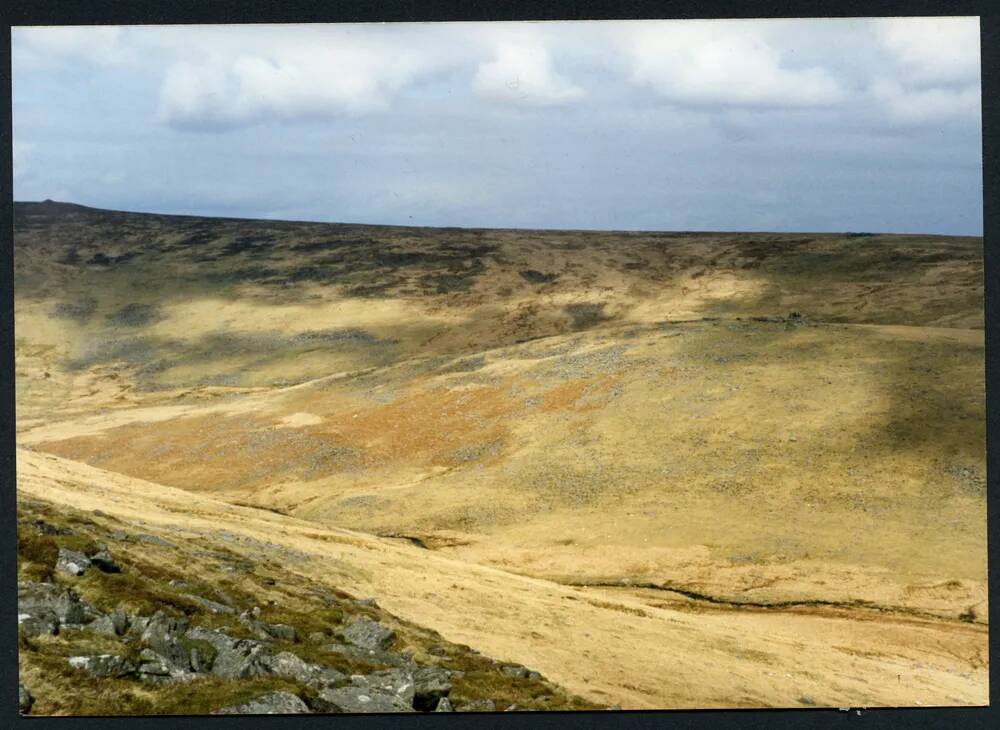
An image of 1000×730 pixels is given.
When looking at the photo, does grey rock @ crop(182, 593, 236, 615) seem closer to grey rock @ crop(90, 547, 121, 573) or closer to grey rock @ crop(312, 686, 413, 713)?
grey rock @ crop(90, 547, 121, 573)

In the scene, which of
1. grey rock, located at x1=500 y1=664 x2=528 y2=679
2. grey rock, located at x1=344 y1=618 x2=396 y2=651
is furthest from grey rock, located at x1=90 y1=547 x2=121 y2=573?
grey rock, located at x1=500 y1=664 x2=528 y2=679

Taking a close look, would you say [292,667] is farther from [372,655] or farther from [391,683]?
[372,655]

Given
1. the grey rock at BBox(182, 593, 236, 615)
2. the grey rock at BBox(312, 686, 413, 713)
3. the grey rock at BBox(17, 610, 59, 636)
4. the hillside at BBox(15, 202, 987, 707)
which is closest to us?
the grey rock at BBox(17, 610, 59, 636)

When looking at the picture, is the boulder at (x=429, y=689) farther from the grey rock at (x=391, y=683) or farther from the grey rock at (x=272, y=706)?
the grey rock at (x=272, y=706)

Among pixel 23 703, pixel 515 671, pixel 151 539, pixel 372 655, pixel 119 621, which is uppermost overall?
pixel 119 621

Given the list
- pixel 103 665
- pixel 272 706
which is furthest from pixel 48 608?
pixel 272 706

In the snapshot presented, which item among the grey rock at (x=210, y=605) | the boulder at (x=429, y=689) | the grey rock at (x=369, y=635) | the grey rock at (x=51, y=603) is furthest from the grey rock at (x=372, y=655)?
the grey rock at (x=51, y=603)
